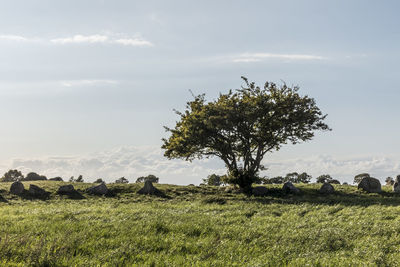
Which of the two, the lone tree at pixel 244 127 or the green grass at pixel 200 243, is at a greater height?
the lone tree at pixel 244 127

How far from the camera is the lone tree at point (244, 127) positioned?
148 ft

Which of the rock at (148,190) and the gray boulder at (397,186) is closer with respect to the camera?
the gray boulder at (397,186)

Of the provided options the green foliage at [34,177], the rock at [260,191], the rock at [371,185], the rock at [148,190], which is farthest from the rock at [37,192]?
the rock at [371,185]

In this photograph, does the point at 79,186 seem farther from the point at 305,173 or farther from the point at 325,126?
the point at 305,173

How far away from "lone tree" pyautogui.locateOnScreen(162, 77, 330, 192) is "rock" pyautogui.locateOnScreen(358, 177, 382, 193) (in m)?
9.14

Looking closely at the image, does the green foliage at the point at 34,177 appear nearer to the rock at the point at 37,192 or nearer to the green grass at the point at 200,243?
the rock at the point at 37,192

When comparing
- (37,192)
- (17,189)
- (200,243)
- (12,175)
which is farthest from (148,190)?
(12,175)

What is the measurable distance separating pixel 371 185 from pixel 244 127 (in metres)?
18.4

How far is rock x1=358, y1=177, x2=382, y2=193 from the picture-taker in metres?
44.2

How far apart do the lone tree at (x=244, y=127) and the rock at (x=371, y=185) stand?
914 cm

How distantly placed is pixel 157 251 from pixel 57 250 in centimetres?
344

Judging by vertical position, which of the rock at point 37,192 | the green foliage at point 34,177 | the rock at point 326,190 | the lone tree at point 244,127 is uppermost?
the lone tree at point 244,127

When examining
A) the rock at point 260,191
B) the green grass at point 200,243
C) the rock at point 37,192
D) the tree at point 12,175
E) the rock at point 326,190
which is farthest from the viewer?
the tree at point 12,175

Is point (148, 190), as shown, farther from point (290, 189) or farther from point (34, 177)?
point (34, 177)
